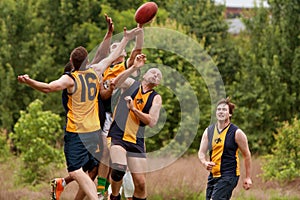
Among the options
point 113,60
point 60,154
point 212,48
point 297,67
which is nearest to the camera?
point 113,60

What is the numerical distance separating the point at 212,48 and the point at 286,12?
12.8 feet

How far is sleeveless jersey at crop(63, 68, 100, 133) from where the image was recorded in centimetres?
984

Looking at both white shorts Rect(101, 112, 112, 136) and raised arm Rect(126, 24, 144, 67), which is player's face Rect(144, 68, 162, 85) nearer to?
raised arm Rect(126, 24, 144, 67)

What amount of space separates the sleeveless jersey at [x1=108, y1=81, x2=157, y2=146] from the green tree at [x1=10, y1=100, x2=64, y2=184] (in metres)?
5.39

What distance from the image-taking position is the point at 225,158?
10008mm

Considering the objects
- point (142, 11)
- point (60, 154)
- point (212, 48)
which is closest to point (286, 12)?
point (212, 48)

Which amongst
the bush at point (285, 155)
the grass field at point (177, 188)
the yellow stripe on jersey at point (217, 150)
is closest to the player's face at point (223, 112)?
the yellow stripe on jersey at point (217, 150)

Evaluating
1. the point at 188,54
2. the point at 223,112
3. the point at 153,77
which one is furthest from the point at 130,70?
the point at 188,54

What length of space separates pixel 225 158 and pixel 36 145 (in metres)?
6.69

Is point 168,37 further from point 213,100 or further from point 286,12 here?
point 286,12

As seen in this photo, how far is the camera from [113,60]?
10430 millimetres

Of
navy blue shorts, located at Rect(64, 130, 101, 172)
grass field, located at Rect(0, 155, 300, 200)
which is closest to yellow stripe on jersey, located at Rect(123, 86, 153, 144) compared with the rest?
navy blue shorts, located at Rect(64, 130, 101, 172)

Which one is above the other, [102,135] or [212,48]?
[212,48]

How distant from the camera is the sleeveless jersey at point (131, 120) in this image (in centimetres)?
1050
